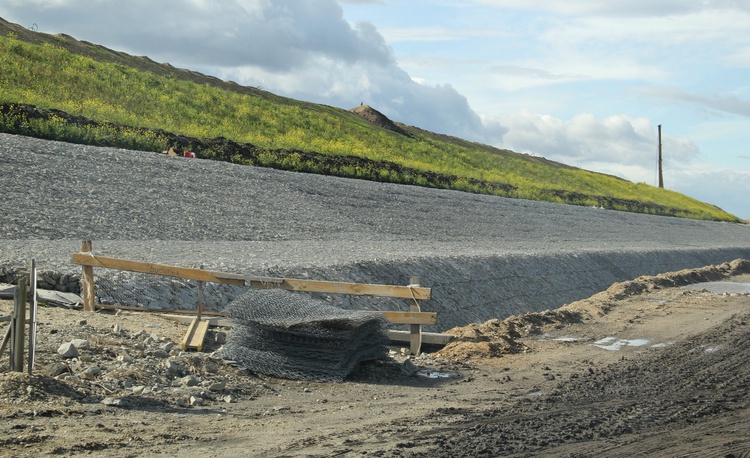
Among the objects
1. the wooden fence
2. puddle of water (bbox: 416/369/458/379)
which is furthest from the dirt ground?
the wooden fence

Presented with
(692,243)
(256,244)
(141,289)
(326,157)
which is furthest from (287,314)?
(692,243)

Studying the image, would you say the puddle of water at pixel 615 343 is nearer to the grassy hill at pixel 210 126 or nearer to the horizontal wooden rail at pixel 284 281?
the horizontal wooden rail at pixel 284 281

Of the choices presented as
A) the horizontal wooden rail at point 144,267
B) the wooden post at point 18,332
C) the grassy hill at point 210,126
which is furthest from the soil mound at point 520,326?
the grassy hill at point 210,126

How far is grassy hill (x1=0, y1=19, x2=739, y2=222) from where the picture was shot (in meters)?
30.6

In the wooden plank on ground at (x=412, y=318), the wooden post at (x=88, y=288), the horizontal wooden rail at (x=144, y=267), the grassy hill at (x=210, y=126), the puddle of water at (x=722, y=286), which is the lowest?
the puddle of water at (x=722, y=286)

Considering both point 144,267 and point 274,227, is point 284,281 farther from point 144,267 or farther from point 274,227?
point 274,227

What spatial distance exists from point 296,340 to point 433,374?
195 cm

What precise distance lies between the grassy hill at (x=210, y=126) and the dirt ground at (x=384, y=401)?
19606 millimetres

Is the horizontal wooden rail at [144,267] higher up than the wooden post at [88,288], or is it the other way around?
the horizontal wooden rail at [144,267]

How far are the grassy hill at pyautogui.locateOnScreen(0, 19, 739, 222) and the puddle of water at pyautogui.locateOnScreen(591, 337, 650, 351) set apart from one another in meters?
20.0

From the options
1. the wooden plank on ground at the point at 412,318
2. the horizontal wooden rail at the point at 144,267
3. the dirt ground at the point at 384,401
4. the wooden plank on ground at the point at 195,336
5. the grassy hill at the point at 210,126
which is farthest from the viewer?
the grassy hill at the point at 210,126

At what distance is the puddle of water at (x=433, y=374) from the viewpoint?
421 inches

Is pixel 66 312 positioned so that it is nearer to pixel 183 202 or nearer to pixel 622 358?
pixel 622 358

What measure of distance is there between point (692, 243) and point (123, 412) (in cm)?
4018
